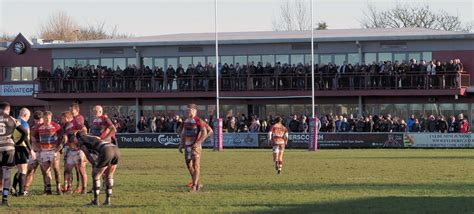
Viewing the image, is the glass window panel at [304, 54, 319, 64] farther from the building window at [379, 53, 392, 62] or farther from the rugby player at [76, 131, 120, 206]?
the rugby player at [76, 131, 120, 206]

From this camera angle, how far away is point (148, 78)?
53312 mm

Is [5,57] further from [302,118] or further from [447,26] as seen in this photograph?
[447,26]

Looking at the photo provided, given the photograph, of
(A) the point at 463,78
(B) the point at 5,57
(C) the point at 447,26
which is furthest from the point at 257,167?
(C) the point at 447,26

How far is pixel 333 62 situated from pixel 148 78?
11.0 m

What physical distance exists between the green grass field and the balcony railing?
19.7m

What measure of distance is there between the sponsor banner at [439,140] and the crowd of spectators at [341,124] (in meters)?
0.83

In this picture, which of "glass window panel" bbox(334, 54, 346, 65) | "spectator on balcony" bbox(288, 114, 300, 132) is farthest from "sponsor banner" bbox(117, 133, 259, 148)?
"glass window panel" bbox(334, 54, 346, 65)

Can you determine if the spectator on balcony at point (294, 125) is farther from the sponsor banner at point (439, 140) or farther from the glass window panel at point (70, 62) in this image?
the glass window panel at point (70, 62)

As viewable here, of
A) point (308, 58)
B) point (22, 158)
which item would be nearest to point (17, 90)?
point (308, 58)

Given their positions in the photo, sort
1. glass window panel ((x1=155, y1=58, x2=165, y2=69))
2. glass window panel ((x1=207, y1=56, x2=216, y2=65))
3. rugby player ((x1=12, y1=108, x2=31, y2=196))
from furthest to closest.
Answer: glass window panel ((x1=155, y1=58, x2=165, y2=69)), glass window panel ((x1=207, y1=56, x2=216, y2=65)), rugby player ((x1=12, y1=108, x2=31, y2=196))

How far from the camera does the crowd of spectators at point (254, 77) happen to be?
48156mm

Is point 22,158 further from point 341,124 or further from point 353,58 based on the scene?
point 353,58

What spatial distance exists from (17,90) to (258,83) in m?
18.0

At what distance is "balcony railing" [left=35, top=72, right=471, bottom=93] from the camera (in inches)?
1905
